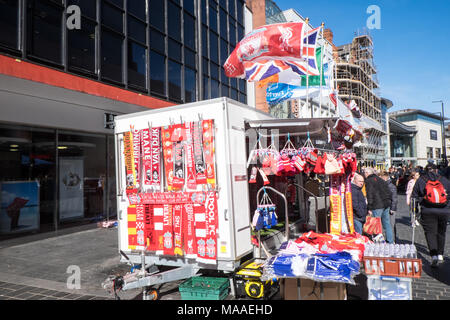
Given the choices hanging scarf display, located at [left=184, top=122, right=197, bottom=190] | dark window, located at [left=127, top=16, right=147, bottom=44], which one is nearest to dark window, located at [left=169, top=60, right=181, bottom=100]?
dark window, located at [left=127, top=16, right=147, bottom=44]

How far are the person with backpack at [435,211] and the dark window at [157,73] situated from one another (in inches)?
447

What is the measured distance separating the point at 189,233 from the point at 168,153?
4.69ft

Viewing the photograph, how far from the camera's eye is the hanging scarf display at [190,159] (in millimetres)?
5219

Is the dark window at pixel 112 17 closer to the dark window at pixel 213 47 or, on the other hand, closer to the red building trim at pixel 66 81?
the red building trim at pixel 66 81

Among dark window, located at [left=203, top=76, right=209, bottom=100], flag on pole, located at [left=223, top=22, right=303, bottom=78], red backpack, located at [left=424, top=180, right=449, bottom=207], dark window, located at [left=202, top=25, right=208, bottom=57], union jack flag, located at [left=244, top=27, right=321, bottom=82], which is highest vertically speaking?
dark window, located at [left=202, top=25, right=208, bottom=57]

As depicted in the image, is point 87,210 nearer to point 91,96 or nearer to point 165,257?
point 91,96

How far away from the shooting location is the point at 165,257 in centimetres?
537

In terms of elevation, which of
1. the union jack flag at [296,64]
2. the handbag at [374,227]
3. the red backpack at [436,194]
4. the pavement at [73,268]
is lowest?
the pavement at [73,268]

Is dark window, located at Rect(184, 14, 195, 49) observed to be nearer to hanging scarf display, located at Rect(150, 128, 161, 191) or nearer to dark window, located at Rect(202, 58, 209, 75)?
dark window, located at Rect(202, 58, 209, 75)

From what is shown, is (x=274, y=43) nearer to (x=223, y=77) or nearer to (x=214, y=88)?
(x=214, y=88)

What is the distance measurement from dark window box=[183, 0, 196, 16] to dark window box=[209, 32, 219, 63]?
1996mm

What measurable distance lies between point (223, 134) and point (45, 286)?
14.3ft

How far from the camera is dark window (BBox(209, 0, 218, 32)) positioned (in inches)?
760

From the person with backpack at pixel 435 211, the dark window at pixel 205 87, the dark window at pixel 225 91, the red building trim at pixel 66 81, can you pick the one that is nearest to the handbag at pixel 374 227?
the person with backpack at pixel 435 211
